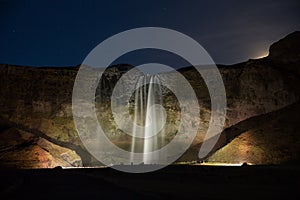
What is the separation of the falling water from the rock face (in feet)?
3.09

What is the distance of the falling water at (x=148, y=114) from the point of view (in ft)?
95.0

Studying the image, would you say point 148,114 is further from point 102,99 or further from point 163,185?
point 163,185

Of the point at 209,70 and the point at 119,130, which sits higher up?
the point at 209,70

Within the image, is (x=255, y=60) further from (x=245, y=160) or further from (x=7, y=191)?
(x=7, y=191)

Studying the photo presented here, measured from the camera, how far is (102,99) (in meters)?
29.0

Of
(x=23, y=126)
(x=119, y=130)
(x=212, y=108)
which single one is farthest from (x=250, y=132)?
(x=23, y=126)

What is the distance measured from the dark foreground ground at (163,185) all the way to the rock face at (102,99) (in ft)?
35.5

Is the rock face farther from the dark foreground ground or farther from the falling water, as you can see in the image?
the dark foreground ground

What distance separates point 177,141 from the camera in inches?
1117

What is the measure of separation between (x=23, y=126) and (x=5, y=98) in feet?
9.64

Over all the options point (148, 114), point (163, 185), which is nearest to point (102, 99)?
point (148, 114)

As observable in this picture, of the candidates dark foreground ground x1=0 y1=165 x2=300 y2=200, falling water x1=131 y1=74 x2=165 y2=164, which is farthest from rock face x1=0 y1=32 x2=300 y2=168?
dark foreground ground x1=0 y1=165 x2=300 y2=200

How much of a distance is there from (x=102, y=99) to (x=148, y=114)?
4.50 metres

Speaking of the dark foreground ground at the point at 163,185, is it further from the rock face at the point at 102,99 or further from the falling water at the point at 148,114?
the falling water at the point at 148,114
